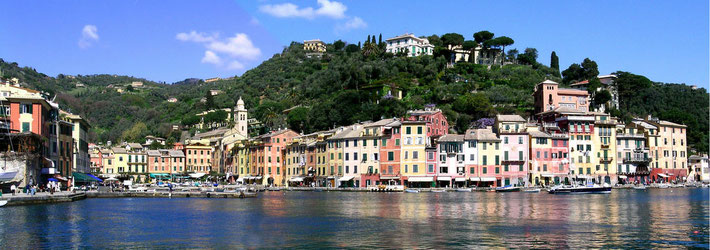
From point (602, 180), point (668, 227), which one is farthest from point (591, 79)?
point (668, 227)

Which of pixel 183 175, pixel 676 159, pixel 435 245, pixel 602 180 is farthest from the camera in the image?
pixel 183 175

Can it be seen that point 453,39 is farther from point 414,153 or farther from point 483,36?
point 414,153

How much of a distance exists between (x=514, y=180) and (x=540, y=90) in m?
23.7

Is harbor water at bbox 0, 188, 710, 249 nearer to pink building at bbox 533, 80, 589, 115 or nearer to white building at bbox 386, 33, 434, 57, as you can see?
pink building at bbox 533, 80, 589, 115

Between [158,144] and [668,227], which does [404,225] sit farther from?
[158,144]

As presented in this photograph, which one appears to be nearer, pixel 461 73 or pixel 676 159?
pixel 676 159

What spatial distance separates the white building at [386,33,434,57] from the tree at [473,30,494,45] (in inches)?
376

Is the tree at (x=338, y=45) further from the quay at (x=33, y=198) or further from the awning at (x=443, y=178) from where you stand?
the quay at (x=33, y=198)

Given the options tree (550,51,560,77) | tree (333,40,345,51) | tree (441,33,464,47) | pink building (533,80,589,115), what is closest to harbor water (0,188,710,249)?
pink building (533,80,589,115)

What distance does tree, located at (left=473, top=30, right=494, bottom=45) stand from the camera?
15012 cm

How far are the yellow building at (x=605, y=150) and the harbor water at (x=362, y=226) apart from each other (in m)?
41.2

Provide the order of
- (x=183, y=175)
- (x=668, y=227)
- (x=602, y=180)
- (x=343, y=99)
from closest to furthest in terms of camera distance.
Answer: (x=668, y=227) → (x=602, y=180) → (x=343, y=99) → (x=183, y=175)

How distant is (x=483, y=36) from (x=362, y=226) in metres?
118

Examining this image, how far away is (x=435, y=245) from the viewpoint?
98.8 feet
